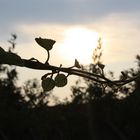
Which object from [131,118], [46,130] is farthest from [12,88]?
[131,118]

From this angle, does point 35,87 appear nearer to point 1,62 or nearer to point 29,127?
point 29,127

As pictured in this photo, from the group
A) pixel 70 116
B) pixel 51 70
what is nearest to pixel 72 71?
pixel 51 70

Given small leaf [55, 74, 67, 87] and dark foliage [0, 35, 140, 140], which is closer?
small leaf [55, 74, 67, 87]

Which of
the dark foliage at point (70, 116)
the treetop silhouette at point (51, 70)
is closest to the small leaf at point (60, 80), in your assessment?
the treetop silhouette at point (51, 70)

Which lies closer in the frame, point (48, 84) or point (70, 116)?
point (48, 84)

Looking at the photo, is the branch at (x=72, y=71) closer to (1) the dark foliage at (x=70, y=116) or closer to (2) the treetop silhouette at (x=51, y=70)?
(2) the treetop silhouette at (x=51, y=70)

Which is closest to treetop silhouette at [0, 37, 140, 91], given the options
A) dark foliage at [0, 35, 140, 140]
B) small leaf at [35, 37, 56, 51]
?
small leaf at [35, 37, 56, 51]

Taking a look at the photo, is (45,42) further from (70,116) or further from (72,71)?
(70,116)

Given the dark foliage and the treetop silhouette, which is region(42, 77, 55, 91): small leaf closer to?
the treetop silhouette
